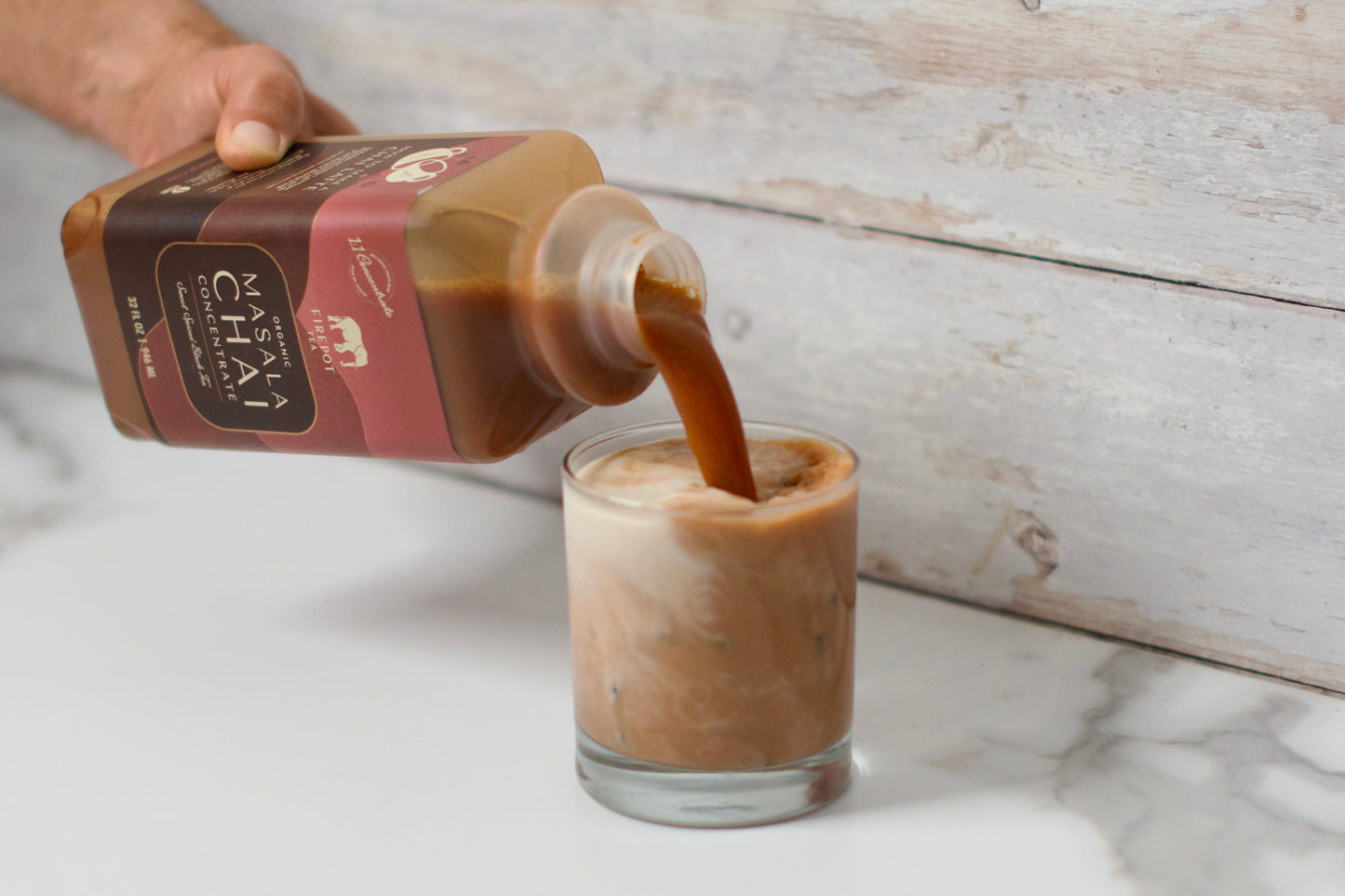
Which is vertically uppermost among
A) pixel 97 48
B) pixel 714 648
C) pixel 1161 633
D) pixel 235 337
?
pixel 97 48

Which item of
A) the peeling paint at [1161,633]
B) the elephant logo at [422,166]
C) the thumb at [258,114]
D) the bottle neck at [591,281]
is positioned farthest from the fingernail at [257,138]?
the peeling paint at [1161,633]

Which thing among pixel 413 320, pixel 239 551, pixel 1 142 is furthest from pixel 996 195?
pixel 1 142

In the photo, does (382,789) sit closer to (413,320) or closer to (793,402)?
(413,320)

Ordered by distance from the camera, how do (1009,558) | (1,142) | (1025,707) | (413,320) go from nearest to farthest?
(413,320) < (1025,707) < (1009,558) < (1,142)

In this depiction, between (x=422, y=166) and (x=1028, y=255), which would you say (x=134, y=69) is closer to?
(x=422, y=166)

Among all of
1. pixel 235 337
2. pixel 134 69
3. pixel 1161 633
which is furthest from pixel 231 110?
pixel 1161 633

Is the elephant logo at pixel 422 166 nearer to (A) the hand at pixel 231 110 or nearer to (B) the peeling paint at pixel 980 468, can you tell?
(A) the hand at pixel 231 110
